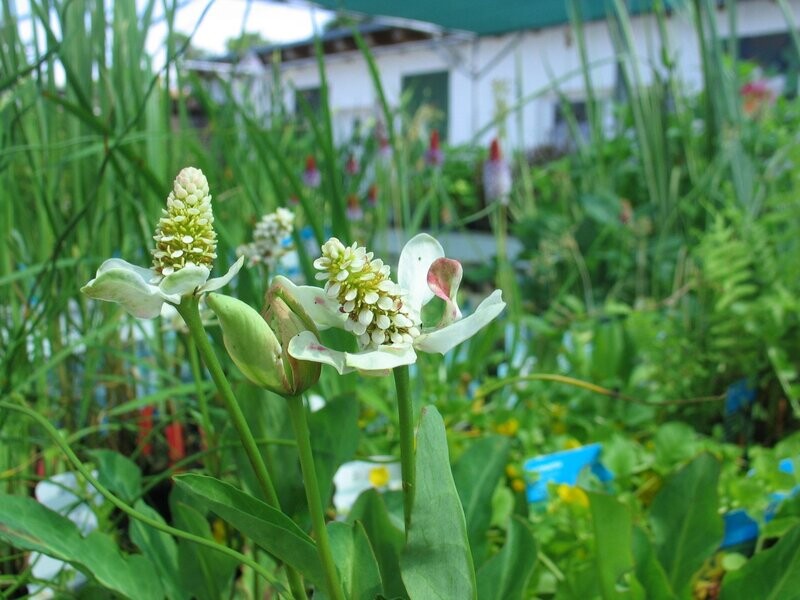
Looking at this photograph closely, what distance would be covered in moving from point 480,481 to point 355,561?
0.64 feet

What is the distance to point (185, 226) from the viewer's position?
314 mm

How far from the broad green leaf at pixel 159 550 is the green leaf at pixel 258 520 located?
0.22 metres

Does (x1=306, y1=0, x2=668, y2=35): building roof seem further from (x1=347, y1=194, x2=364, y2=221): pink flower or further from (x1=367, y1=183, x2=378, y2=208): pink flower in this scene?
(x1=347, y1=194, x2=364, y2=221): pink flower

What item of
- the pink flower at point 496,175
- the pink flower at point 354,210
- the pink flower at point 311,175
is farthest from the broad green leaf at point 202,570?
the pink flower at point 311,175

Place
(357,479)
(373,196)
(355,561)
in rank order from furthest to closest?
(373,196), (357,479), (355,561)

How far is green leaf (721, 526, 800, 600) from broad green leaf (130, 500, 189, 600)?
38 centimetres

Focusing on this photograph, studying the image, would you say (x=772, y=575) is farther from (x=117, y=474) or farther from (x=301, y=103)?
(x=301, y=103)

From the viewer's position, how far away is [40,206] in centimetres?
88

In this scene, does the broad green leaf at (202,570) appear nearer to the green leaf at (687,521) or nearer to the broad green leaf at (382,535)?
the broad green leaf at (382,535)

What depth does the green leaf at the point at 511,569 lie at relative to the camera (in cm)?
48

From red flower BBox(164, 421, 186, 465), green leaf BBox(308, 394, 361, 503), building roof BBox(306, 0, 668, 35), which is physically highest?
building roof BBox(306, 0, 668, 35)

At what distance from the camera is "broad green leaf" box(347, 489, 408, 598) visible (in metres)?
0.50

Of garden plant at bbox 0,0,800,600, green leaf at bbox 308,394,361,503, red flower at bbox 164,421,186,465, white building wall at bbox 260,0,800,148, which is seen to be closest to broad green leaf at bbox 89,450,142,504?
garden plant at bbox 0,0,800,600

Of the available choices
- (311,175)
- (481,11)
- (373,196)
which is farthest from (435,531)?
(481,11)
